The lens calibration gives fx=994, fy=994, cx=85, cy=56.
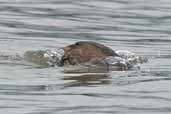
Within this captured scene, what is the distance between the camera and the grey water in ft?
33.0

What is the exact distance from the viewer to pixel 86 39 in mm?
16047

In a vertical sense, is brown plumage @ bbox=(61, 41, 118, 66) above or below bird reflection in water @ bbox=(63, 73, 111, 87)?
above

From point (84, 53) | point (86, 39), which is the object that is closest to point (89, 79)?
point (84, 53)

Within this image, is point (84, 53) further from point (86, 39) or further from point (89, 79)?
point (86, 39)

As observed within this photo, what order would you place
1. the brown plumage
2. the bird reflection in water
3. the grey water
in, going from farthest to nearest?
the brown plumage → the bird reflection in water → the grey water

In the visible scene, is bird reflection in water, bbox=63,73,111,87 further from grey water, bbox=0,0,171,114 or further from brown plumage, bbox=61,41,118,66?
brown plumage, bbox=61,41,118,66

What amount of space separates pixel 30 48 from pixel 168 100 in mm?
4272

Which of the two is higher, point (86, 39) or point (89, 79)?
point (86, 39)

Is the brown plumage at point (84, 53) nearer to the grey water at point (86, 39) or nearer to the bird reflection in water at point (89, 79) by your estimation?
the grey water at point (86, 39)

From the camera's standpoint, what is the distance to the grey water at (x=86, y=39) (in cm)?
1007

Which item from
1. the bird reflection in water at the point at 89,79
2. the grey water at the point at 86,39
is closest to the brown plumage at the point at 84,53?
the grey water at the point at 86,39

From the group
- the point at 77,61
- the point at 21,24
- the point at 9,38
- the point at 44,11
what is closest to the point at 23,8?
the point at 44,11

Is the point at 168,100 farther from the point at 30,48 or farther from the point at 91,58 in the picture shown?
the point at 30,48

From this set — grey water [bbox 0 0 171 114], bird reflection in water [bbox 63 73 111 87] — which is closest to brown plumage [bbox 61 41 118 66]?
grey water [bbox 0 0 171 114]
